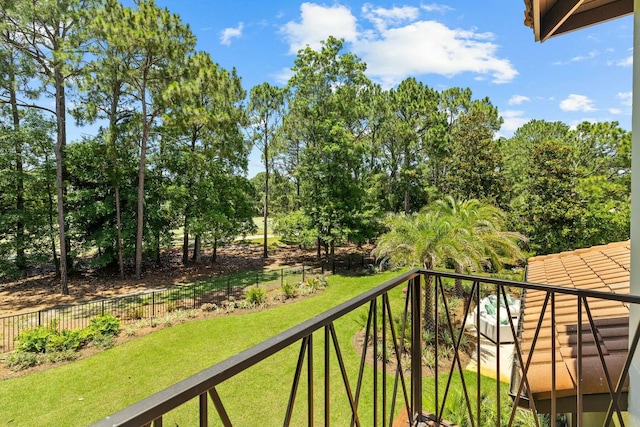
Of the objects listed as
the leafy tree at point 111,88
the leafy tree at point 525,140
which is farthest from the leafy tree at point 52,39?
the leafy tree at point 525,140

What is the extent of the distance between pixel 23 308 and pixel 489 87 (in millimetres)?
25046

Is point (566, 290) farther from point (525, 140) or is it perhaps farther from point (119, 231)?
point (525, 140)

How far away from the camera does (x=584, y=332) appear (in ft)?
8.49

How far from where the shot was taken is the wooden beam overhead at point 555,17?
2.19m

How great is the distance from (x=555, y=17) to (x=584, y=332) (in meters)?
2.57

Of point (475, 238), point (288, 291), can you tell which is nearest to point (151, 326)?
point (288, 291)

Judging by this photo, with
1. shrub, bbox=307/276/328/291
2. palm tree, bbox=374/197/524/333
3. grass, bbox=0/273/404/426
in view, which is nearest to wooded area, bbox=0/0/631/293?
shrub, bbox=307/276/328/291

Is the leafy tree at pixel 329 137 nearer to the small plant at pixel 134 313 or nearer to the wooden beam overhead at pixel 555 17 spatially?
the small plant at pixel 134 313

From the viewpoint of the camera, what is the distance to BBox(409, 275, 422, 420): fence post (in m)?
1.94

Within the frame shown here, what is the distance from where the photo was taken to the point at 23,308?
9969 mm

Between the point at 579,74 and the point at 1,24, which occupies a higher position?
the point at 1,24

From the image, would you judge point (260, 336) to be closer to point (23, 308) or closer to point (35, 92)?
point (23, 308)

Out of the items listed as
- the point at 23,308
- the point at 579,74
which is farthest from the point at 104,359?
the point at 579,74

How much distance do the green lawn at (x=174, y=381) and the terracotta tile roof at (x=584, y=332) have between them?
335cm
